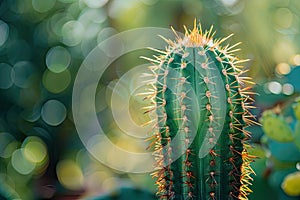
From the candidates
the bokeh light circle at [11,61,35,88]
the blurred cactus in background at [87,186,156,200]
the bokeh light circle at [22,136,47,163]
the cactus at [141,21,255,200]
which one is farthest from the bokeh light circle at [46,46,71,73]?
the cactus at [141,21,255,200]

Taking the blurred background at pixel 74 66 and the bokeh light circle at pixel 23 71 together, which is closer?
the blurred background at pixel 74 66

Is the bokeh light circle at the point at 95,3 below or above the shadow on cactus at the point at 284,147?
above

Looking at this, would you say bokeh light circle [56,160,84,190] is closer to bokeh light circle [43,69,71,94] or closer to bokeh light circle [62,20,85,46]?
bokeh light circle [43,69,71,94]

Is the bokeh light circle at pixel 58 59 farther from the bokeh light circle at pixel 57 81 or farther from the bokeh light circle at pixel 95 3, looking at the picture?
the bokeh light circle at pixel 95 3

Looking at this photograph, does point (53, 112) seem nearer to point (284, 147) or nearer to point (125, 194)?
point (125, 194)

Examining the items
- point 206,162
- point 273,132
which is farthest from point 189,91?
point 273,132

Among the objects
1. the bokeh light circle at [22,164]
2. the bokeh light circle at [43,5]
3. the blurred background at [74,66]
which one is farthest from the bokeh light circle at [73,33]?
the bokeh light circle at [22,164]
